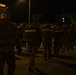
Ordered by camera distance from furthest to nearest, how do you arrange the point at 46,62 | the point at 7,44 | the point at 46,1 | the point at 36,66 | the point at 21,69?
1. the point at 46,1
2. the point at 46,62
3. the point at 36,66
4. the point at 21,69
5. the point at 7,44

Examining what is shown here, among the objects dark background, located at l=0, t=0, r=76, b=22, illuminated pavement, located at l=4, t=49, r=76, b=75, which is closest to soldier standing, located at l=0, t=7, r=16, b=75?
illuminated pavement, located at l=4, t=49, r=76, b=75

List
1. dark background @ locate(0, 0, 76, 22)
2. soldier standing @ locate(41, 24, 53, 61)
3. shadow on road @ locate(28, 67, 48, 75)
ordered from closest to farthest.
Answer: shadow on road @ locate(28, 67, 48, 75) < soldier standing @ locate(41, 24, 53, 61) < dark background @ locate(0, 0, 76, 22)

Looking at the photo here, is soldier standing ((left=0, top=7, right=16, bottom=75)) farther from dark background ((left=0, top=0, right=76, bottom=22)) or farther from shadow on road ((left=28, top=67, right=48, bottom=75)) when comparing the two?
dark background ((left=0, top=0, right=76, bottom=22))

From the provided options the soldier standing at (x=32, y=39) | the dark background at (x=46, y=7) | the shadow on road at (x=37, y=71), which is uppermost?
the dark background at (x=46, y=7)

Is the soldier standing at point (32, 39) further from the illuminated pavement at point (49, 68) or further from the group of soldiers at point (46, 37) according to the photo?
the illuminated pavement at point (49, 68)

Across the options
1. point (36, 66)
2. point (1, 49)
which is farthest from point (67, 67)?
point (1, 49)

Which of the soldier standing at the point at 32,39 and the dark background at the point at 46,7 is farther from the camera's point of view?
the dark background at the point at 46,7

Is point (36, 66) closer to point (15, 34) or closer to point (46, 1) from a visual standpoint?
point (15, 34)

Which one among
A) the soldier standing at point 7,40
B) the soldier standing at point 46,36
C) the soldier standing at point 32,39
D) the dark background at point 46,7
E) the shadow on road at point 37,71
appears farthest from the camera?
the dark background at point 46,7

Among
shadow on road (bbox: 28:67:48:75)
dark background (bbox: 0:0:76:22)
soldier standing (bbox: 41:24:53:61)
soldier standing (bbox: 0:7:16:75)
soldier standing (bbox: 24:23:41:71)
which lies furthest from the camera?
dark background (bbox: 0:0:76:22)

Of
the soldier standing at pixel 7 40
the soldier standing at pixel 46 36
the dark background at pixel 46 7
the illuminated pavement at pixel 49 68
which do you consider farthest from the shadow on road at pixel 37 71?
the dark background at pixel 46 7

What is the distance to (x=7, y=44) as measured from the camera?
31.5 feet

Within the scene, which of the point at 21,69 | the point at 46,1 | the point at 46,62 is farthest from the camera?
the point at 46,1

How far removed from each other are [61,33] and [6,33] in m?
10.3
